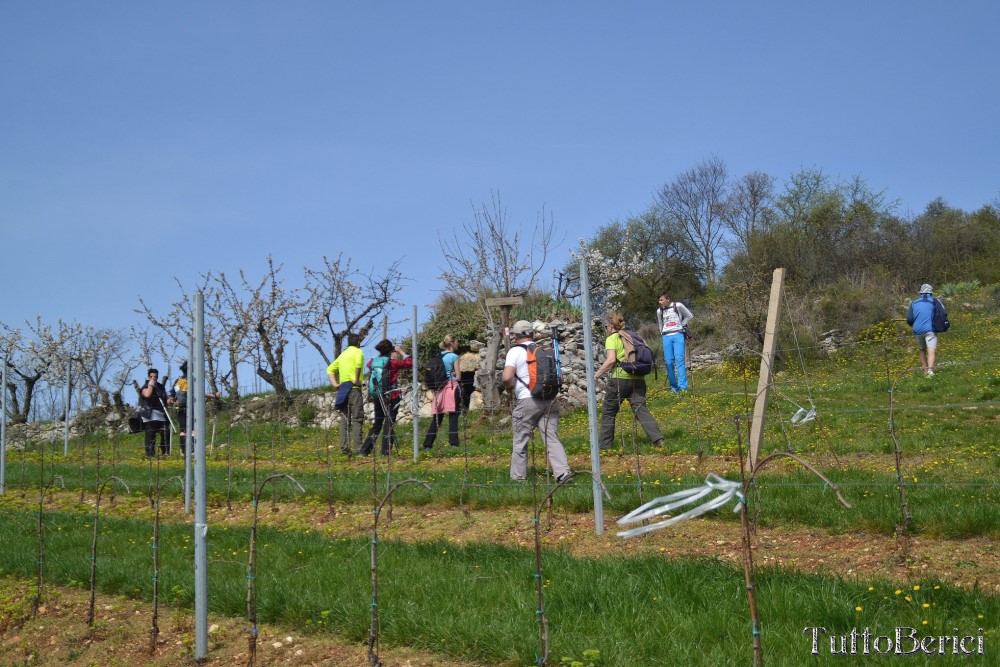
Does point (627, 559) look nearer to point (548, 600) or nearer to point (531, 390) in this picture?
point (548, 600)

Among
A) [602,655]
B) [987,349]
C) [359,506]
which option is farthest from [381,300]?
[602,655]

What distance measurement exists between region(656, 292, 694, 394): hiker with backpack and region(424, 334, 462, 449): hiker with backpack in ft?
11.2

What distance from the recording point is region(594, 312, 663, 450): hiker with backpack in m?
9.20

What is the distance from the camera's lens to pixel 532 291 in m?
23.8

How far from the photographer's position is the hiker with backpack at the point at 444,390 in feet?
39.6

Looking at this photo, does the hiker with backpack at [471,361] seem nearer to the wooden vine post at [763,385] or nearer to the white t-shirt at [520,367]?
the white t-shirt at [520,367]

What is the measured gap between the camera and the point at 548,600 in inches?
183

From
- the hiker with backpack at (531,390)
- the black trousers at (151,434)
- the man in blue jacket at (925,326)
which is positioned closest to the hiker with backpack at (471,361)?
the black trousers at (151,434)

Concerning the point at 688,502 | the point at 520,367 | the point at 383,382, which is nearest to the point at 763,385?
the point at 520,367

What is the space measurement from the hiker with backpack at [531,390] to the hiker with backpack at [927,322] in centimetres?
695

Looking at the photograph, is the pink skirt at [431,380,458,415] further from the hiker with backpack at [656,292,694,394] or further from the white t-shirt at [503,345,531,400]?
the white t-shirt at [503,345,531,400]

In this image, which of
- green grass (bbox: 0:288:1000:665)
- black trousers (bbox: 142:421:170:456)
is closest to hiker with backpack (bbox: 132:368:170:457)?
black trousers (bbox: 142:421:170:456)

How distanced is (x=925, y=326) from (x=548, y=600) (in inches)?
381

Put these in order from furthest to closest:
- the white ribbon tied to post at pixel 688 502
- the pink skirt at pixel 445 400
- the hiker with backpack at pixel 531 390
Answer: the pink skirt at pixel 445 400
the hiker with backpack at pixel 531 390
the white ribbon tied to post at pixel 688 502
